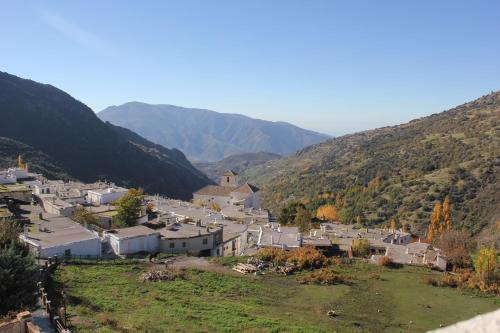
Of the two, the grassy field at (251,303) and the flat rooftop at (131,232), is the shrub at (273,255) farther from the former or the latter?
the flat rooftop at (131,232)

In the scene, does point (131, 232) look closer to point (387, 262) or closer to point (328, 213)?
point (387, 262)

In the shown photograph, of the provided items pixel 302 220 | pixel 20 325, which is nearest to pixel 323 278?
pixel 20 325

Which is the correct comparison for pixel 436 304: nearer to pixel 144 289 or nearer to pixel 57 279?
pixel 144 289

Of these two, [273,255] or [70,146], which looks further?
[70,146]

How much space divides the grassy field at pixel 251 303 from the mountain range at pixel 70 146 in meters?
78.8

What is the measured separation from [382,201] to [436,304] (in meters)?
65.8

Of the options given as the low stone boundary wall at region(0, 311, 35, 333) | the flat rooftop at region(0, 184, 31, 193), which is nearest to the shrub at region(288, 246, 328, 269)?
the low stone boundary wall at region(0, 311, 35, 333)

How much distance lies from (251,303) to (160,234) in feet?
47.4

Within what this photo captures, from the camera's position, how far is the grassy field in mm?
20672

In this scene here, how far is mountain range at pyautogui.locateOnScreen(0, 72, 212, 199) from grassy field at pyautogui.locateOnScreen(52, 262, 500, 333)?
78.8 m

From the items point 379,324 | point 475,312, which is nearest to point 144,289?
point 379,324

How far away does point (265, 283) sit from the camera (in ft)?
98.3

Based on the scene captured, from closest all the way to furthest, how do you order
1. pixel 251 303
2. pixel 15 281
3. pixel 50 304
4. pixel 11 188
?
1. pixel 15 281
2. pixel 50 304
3. pixel 251 303
4. pixel 11 188

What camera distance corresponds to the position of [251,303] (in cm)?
2514
